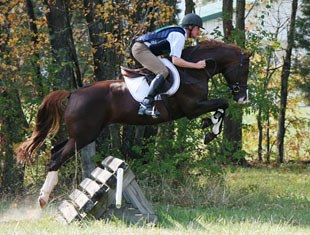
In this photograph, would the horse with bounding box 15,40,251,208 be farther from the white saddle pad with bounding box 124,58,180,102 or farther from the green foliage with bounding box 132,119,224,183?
the green foliage with bounding box 132,119,224,183

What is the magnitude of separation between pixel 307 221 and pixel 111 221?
2.66 metres

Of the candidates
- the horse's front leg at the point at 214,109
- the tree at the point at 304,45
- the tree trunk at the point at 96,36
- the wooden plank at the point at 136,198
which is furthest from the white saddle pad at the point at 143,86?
the tree at the point at 304,45

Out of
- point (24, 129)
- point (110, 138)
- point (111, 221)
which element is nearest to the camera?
point (111, 221)

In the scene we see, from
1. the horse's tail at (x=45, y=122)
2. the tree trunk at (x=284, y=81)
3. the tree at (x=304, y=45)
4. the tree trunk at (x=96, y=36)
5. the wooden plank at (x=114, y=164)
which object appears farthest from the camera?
the tree trunk at (x=284, y=81)

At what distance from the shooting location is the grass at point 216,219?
21.4ft

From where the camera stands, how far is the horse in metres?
7.95

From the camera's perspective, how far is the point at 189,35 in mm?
8055

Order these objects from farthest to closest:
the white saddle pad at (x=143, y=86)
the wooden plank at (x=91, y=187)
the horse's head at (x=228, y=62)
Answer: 1. the horse's head at (x=228, y=62)
2. the white saddle pad at (x=143, y=86)
3. the wooden plank at (x=91, y=187)

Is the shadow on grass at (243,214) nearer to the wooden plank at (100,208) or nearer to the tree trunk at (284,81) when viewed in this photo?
the wooden plank at (100,208)

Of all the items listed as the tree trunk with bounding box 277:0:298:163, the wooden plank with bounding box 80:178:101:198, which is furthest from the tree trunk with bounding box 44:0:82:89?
the tree trunk with bounding box 277:0:298:163

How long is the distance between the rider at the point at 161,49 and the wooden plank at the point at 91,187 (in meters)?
1.19

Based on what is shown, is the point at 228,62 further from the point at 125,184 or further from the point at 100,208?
the point at 100,208

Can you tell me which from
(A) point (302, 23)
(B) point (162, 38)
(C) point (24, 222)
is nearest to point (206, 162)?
(B) point (162, 38)

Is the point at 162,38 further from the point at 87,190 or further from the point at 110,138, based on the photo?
the point at 110,138
